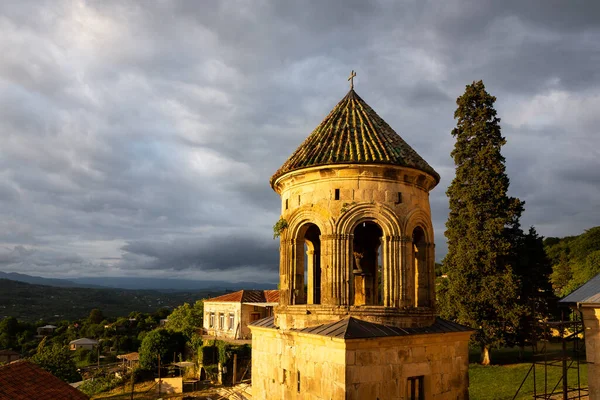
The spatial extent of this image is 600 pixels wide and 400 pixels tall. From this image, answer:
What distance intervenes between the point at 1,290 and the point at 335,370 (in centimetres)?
13181

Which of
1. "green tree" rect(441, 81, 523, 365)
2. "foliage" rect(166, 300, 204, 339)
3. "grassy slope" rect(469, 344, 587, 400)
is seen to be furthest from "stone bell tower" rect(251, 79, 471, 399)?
"foliage" rect(166, 300, 204, 339)

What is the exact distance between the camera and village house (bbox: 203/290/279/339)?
38.2 m

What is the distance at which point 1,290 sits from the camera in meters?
116

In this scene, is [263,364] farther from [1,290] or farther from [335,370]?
[1,290]

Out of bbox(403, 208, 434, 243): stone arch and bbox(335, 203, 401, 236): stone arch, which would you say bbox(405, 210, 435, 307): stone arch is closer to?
bbox(403, 208, 434, 243): stone arch

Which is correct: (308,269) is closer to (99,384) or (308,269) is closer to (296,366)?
(296,366)

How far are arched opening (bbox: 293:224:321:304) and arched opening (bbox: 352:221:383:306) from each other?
1.01 m

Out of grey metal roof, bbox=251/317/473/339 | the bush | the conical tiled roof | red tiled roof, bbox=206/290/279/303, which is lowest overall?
the bush

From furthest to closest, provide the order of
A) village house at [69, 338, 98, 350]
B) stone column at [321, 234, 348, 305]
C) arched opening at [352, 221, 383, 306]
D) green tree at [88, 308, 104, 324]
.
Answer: green tree at [88, 308, 104, 324] → village house at [69, 338, 98, 350] → arched opening at [352, 221, 383, 306] → stone column at [321, 234, 348, 305]

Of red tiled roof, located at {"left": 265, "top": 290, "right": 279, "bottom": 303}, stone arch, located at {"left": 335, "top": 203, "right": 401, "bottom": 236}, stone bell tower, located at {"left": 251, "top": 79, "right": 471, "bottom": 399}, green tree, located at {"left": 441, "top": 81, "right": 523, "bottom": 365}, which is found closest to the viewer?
stone bell tower, located at {"left": 251, "top": 79, "right": 471, "bottom": 399}

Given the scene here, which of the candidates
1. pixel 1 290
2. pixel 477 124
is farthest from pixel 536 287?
pixel 1 290

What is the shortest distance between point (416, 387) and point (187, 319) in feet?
121

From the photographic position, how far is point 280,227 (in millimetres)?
10484

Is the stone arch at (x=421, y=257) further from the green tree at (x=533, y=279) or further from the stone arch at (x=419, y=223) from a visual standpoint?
the green tree at (x=533, y=279)
